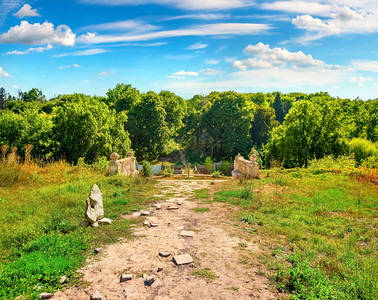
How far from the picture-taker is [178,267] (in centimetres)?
489

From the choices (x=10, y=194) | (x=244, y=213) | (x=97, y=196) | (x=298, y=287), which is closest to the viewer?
(x=298, y=287)

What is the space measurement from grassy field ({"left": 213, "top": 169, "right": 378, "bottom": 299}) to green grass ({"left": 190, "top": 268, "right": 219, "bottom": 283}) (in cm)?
92

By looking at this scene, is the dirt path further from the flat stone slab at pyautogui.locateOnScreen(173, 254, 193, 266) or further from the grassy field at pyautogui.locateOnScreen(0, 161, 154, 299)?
the grassy field at pyautogui.locateOnScreen(0, 161, 154, 299)

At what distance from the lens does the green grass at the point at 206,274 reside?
449 cm

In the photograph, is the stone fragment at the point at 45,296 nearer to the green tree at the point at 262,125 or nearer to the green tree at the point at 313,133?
the green tree at the point at 313,133

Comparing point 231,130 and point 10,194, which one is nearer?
point 10,194

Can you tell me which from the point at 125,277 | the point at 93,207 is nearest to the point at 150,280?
the point at 125,277

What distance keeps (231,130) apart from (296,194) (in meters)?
27.5

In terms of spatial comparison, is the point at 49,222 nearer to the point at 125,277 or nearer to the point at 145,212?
the point at 145,212

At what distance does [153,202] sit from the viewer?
9.48m

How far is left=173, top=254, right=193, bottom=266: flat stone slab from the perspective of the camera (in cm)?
500

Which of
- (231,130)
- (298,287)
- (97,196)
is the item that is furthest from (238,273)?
(231,130)

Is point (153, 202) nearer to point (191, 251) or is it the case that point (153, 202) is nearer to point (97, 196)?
point (97, 196)

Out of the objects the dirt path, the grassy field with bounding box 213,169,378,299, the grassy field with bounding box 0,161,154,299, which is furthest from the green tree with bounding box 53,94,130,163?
the dirt path
